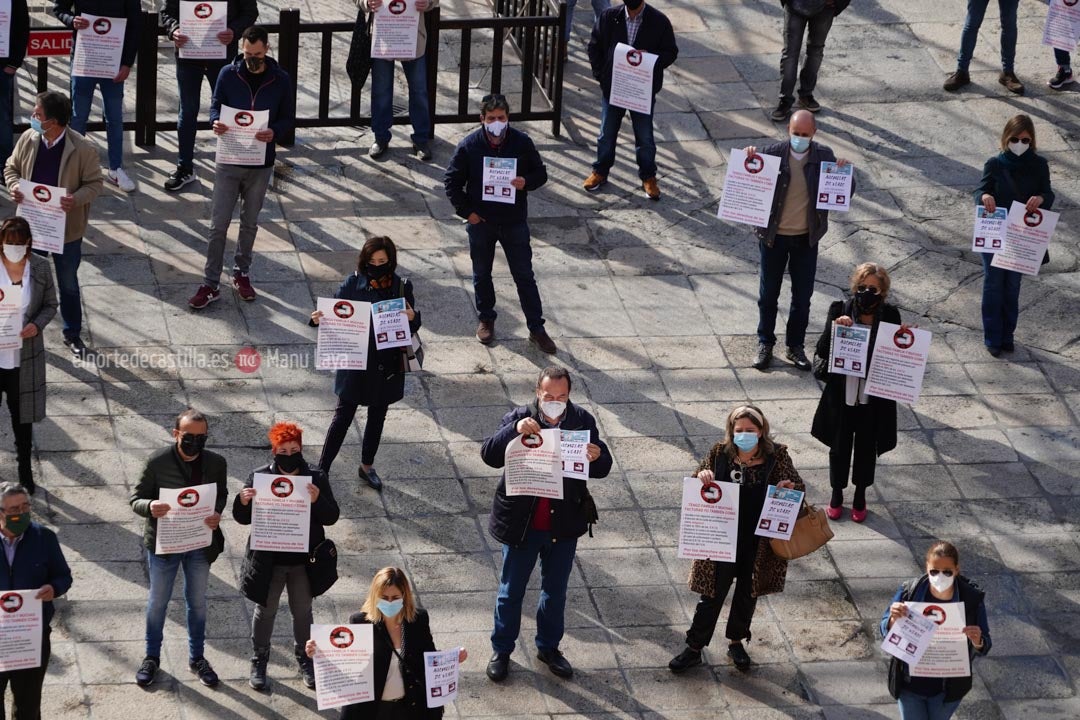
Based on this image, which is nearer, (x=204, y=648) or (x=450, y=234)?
(x=204, y=648)

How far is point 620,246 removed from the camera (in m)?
15.3

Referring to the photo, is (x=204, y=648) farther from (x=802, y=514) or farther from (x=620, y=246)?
(x=620, y=246)

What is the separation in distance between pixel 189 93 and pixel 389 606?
7493 mm

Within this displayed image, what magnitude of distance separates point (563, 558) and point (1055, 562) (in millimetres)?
3575

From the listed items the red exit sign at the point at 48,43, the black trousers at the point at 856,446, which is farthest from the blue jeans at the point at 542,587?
the red exit sign at the point at 48,43

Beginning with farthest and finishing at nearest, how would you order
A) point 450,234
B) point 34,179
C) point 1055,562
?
point 450,234 < point 34,179 < point 1055,562

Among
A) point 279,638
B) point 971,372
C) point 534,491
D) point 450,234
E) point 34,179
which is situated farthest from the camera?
point 450,234

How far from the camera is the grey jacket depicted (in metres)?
11.7

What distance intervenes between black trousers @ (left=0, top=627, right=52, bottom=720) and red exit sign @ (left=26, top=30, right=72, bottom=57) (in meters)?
7.14

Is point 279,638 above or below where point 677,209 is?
below

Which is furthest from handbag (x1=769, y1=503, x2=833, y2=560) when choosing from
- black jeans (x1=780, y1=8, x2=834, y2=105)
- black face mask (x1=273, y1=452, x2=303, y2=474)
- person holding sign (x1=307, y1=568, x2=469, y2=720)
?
black jeans (x1=780, y1=8, x2=834, y2=105)

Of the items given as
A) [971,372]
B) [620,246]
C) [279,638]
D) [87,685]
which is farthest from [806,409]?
[87,685]

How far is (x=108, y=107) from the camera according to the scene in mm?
Answer: 15023

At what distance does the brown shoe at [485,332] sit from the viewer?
13.9m
